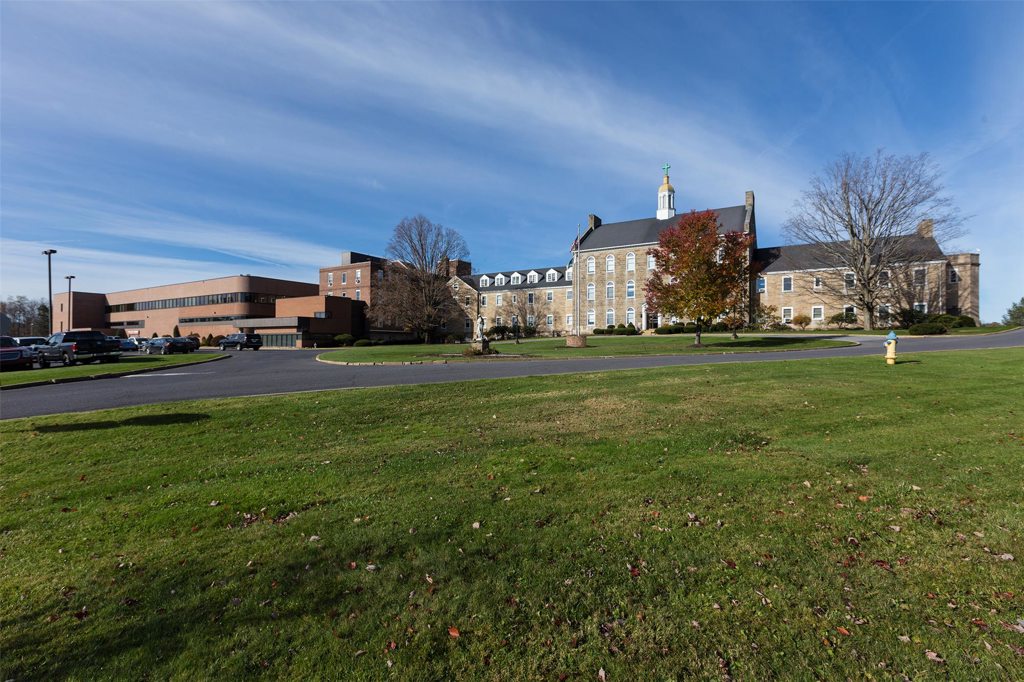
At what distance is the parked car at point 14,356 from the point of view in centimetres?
2255

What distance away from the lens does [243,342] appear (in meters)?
53.7

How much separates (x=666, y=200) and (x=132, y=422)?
64.6m

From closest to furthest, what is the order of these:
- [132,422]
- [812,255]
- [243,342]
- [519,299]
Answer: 1. [132,422]
2. [243,342]
3. [812,255]
4. [519,299]

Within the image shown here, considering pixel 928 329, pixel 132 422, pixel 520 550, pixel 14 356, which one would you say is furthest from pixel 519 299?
pixel 520 550

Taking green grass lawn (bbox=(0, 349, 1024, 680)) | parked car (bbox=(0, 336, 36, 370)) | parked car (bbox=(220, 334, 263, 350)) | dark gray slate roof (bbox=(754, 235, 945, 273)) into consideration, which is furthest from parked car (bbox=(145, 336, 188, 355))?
dark gray slate roof (bbox=(754, 235, 945, 273))

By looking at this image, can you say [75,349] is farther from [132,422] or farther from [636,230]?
[636,230]

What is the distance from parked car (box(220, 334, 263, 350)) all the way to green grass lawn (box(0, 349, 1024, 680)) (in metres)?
48.9

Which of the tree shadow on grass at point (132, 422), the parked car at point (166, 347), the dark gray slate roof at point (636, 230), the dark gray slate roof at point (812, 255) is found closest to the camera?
the tree shadow on grass at point (132, 422)

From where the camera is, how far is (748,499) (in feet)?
16.7

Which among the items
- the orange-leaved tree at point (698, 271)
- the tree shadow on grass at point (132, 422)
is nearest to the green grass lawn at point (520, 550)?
the tree shadow on grass at point (132, 422)

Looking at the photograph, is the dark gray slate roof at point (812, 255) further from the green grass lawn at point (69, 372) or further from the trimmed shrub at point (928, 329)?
the green grass lawn at point (69, 372)

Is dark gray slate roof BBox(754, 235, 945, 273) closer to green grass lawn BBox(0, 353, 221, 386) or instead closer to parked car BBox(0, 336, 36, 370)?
green grass lawn BBox(0, 353, 221, 386)

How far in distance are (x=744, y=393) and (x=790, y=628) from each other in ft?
27.7

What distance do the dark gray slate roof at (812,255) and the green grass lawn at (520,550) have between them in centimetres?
4683
